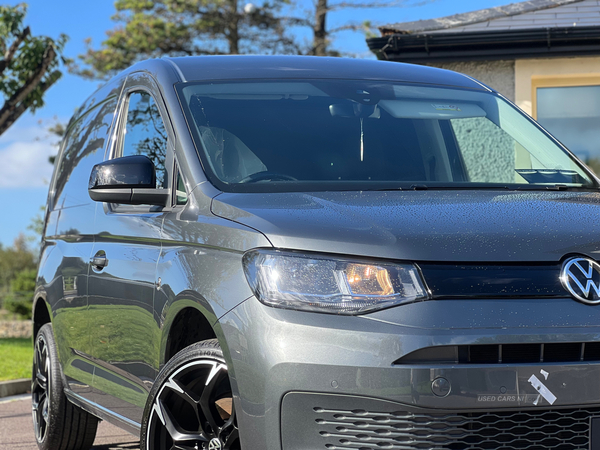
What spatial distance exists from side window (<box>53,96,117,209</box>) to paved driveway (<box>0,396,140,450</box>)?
162 centimetres

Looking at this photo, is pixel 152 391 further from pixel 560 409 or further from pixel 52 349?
pixel 52 349

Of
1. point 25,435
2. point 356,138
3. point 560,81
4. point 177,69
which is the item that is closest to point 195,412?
point 356,138

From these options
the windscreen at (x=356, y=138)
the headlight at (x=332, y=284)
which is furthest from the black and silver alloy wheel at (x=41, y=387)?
the headlight at (x=332, y=284)

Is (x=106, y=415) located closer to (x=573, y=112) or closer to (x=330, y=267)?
(x=330, y=267)

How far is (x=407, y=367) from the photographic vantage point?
2.45 meters

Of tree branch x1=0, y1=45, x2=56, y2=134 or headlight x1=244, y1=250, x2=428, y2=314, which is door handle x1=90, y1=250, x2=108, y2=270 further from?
tree branch x1=0, y1=45, x2=56, y2=134

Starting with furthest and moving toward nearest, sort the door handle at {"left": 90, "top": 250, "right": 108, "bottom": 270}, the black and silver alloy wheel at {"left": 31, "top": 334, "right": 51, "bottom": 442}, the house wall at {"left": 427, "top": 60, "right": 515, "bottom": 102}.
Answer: the house wall at {"left": 427, "top": 60, "right": 515, "bottom": 102}
the black and silver alloy wheel at {"left": 31, "top": 334, "right": 51, "bottom": 442}
the door handle at {"left": 90, "top": 250, "right": 108, "bottom": 270}

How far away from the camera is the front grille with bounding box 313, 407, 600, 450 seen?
2494 mm

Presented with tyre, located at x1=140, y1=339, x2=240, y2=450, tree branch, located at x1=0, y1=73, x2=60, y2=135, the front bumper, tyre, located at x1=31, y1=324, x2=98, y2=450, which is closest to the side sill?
tyre, located at x1=31, y1=324, x2=98, y2=450

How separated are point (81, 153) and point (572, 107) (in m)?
7.41

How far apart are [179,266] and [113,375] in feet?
3.34

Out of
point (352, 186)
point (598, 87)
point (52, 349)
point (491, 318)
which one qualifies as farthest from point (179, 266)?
point (598, 87)

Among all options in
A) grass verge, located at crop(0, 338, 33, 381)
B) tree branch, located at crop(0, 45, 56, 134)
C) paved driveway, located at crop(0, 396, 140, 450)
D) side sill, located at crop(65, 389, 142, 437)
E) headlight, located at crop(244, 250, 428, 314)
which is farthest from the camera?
tree branch, located at crop(0, 45, 56, 134)

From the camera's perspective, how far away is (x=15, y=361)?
10453 mm
